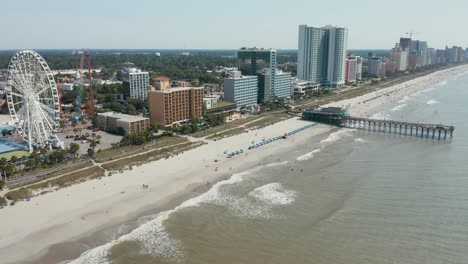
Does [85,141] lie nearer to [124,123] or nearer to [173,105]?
[124,123]

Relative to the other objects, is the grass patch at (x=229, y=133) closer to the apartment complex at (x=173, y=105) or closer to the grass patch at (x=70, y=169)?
the apartment complex at (x=173, y=105)

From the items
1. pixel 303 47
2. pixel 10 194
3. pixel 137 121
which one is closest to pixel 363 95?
pixel 303 47

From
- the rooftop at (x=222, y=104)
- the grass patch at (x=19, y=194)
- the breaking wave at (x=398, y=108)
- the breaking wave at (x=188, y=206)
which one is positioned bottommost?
the breaking wave at (x=188, y=206)

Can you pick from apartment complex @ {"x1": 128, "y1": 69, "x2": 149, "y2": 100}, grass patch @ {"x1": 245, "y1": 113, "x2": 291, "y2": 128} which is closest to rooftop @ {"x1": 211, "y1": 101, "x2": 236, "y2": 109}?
grass patch @ {"x1": 245, "y1": 113, "x2": 291, "y2": 128}

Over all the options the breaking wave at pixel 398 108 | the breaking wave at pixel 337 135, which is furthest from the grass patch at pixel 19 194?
the breaking wave at pixel 398 108

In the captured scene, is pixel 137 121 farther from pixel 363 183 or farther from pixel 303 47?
pixel 303 47

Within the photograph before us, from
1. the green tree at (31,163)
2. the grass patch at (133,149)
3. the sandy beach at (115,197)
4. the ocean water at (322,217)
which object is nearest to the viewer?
the ocean water at (322,217)

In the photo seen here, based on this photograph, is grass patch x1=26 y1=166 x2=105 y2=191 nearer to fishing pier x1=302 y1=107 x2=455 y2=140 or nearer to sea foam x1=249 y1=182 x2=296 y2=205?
sea foam x1=249 y1=182 x2=296 y2=205
